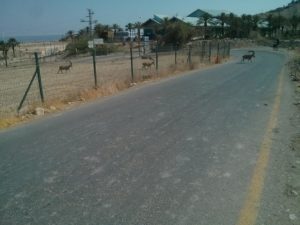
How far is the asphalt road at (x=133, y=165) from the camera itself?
459cm

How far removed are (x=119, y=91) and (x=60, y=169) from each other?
10315mm

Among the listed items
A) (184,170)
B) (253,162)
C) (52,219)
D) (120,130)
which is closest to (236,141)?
(253,162)

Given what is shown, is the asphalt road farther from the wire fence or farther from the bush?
the bush

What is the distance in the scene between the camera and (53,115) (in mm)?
11250

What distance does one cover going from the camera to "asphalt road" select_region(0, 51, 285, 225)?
4586 mm

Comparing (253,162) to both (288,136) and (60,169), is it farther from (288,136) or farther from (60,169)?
(60,169)

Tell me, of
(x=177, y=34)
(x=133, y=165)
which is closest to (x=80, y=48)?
(x=177, y=34)

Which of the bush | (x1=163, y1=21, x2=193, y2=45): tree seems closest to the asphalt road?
(x1=163, y1=21, x2=193, y2=45): tree

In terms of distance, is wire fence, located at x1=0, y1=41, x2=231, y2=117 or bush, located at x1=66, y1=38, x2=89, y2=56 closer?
wire fence, located at x1=0, y1=41, x2=231, y2=117

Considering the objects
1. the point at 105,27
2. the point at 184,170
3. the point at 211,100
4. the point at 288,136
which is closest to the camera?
the point at 184,170

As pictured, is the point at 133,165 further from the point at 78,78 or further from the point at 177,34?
the point at 177,34

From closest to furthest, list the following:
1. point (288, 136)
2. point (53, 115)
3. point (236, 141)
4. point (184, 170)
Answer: point (184, 170) → point (236, 141) → point (288, 136) → point (53, 115)

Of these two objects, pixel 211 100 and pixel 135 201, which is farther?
pixel 211 100

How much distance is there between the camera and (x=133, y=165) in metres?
6.23
